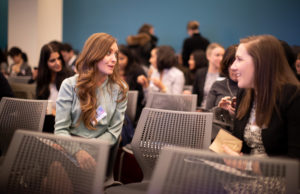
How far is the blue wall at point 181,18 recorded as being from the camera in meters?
7.31

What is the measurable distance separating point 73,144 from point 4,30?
643 cm

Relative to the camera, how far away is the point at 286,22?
725 centimetres

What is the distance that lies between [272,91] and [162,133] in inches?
29.2

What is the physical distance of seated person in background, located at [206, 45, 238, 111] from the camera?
2.69 metres

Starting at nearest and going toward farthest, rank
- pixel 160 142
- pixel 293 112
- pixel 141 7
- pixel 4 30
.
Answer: pixel 293 112
pixel 160 142
pixel 4 30
pixel 141 7

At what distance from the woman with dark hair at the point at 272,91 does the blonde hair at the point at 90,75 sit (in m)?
0.93

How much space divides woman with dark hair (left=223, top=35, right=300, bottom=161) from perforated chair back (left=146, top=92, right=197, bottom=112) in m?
1.25

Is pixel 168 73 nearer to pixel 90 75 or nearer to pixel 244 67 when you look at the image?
pixel 90 75

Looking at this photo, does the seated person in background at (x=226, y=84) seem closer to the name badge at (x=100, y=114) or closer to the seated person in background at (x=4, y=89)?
the name badge at (x=100, y=114)

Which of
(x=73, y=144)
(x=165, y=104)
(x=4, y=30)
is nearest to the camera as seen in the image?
(x=73, y=144)

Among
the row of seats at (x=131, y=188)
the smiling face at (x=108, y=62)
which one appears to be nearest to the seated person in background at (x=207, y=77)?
the smiling face at (x=108, y=62)

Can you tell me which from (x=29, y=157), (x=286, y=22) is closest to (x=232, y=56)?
(x=29, y=157)

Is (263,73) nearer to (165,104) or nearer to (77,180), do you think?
(77,180)

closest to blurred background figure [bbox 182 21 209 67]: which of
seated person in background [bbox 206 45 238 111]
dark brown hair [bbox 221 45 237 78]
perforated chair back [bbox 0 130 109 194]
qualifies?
seated person in background [bbox 206 45 238 111]
